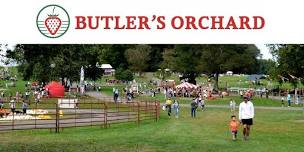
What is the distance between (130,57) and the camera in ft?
351

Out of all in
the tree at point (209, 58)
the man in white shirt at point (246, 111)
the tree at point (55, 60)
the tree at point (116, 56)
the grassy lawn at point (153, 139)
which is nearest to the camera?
the tree at point (55, 60)

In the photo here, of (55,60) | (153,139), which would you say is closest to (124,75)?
(55,60)

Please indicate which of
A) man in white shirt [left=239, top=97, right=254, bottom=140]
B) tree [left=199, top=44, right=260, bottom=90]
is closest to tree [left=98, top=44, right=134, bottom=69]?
tree [left=199, top=44, right=260, bottom=90]

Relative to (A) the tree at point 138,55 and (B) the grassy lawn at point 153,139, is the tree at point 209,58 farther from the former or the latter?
(B) the grassy lawn at point 153,139

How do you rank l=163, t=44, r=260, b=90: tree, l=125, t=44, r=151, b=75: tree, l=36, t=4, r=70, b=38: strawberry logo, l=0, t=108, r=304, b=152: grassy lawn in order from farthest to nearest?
l=125, t=44, r=151, b=75: tree < l=163, t=44, r=260, b=90: tree < l=0, t=108, r=304, b=152: grassy lawn < l=36, t=4, r=70, b=38: strawberry logo

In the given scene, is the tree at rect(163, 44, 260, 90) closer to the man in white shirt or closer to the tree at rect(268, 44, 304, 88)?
the tree at rect(268, 44, 304, 88)

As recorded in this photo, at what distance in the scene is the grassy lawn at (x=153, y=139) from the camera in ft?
67.3

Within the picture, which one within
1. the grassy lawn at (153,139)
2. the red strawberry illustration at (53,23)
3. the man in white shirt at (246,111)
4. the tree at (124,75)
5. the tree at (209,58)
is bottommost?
the grassy lawn at (153,139)

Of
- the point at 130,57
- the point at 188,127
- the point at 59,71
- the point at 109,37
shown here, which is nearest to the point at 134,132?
the point at 188,127

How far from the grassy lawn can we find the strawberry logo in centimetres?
769

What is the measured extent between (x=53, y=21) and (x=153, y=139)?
10.9 meters

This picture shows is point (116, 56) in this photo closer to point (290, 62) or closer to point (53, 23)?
point (290, 62)

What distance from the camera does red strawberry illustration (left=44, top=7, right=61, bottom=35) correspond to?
13.2 metres

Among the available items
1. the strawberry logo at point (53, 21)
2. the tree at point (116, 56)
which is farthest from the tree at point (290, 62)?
the strawberry logo at point (53, 21)
